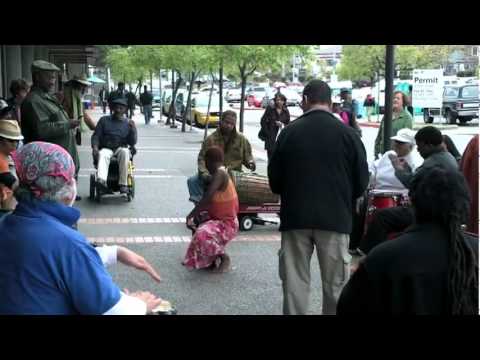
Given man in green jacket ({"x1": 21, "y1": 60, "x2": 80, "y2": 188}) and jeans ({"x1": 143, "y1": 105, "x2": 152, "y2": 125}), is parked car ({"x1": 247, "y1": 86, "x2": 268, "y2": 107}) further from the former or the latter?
man in green jacket ({"x1": 21, "y1": 60, "x2": 80, "y2": 188})

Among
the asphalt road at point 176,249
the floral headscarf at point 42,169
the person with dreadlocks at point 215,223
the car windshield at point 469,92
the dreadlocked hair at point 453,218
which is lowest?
the asphalt road at point 176,249

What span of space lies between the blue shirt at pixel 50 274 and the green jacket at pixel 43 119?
5.07m

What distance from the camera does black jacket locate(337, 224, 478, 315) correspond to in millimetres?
2992

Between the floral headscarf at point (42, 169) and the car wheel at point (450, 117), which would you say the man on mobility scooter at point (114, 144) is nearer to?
the floral headscarf at point (42, 169)

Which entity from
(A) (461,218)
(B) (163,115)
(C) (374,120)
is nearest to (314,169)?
(A) (461,218)

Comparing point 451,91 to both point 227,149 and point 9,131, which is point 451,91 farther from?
point 9,131

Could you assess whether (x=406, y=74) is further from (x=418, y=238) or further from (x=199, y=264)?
(x=418, y=238)

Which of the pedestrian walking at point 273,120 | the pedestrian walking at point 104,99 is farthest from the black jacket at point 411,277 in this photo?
the pedestrian walking at point 104,99

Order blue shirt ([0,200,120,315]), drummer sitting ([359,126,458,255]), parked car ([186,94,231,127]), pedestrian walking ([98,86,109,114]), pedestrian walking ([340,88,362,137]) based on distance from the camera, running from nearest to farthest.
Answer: blue shirt ([0,200,120,315]) → drummer sitting ([359,126,458,255]) → pedestrian walking ([340,88,362,137]) → parked car ([186,94,231,127]) → pedestrian walking ([98,86,109,114])

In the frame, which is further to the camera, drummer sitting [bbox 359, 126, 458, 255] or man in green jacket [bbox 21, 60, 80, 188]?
man in green jacket [bbox 21, 60, 80, 188]

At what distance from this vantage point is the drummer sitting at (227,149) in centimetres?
916

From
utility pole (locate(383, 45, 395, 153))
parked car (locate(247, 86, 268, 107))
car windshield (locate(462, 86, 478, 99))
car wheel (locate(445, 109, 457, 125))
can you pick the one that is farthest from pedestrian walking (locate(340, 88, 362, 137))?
parked car (locate(247, 86, 268, 107))

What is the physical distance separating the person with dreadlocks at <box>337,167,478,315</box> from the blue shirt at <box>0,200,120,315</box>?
102cm
